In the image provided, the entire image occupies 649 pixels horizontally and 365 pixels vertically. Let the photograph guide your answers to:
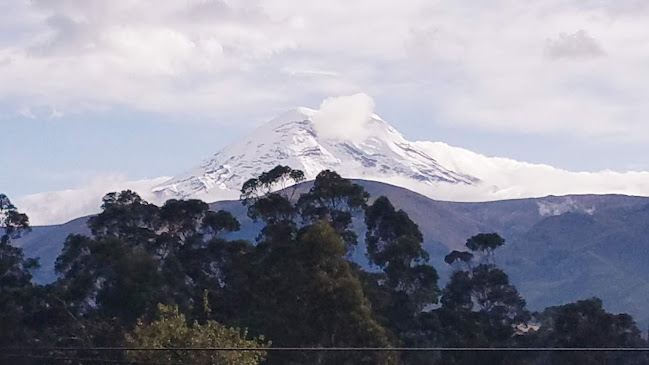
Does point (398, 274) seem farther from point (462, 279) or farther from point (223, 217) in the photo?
point (223, 217)

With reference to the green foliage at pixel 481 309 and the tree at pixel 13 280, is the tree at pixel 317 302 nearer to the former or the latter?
the green foliage at pixel 481 309

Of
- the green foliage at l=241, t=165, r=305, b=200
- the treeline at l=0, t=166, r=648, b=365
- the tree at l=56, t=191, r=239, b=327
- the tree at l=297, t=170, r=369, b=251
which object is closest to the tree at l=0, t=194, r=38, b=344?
the treeline at l=0, t=166, r=648, b=365

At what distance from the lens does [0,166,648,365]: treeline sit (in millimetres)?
33500

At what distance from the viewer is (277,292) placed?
1414 inches

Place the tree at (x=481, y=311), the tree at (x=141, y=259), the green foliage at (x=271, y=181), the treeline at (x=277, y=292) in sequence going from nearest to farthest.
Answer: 1. the treeline at (x=277, y=292)
2. the tree at (x=141, y=259)
3. the tree at (x=481, y=311)
4. the green foliage at (x=271, y=181)

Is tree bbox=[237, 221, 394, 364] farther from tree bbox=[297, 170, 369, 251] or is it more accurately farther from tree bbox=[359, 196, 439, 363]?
tree bbox=[297, 170, 369, 251]

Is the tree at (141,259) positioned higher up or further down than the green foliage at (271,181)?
further down

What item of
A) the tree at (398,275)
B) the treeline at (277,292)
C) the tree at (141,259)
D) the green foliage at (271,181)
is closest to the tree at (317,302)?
the treeline at (277,292)

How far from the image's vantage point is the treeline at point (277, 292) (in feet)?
110

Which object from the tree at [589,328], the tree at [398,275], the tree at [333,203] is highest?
the tree at [333,203]

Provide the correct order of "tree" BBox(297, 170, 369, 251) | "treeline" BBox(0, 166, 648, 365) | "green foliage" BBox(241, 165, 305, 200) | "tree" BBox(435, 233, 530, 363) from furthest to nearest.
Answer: "green foliage" BBox(241, 165, 305, 200) < "tree" BBox(297, 170, 369, 251) < "tree" BBox(435, 233, 530, 363) < "treeline" BBox(0, 166, 648, 365)

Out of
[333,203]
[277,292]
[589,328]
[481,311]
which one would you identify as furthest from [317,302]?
[333,203]

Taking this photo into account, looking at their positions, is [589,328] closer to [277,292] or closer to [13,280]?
[277,292]

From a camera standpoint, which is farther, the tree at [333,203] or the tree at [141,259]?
the tree at [333,203]
